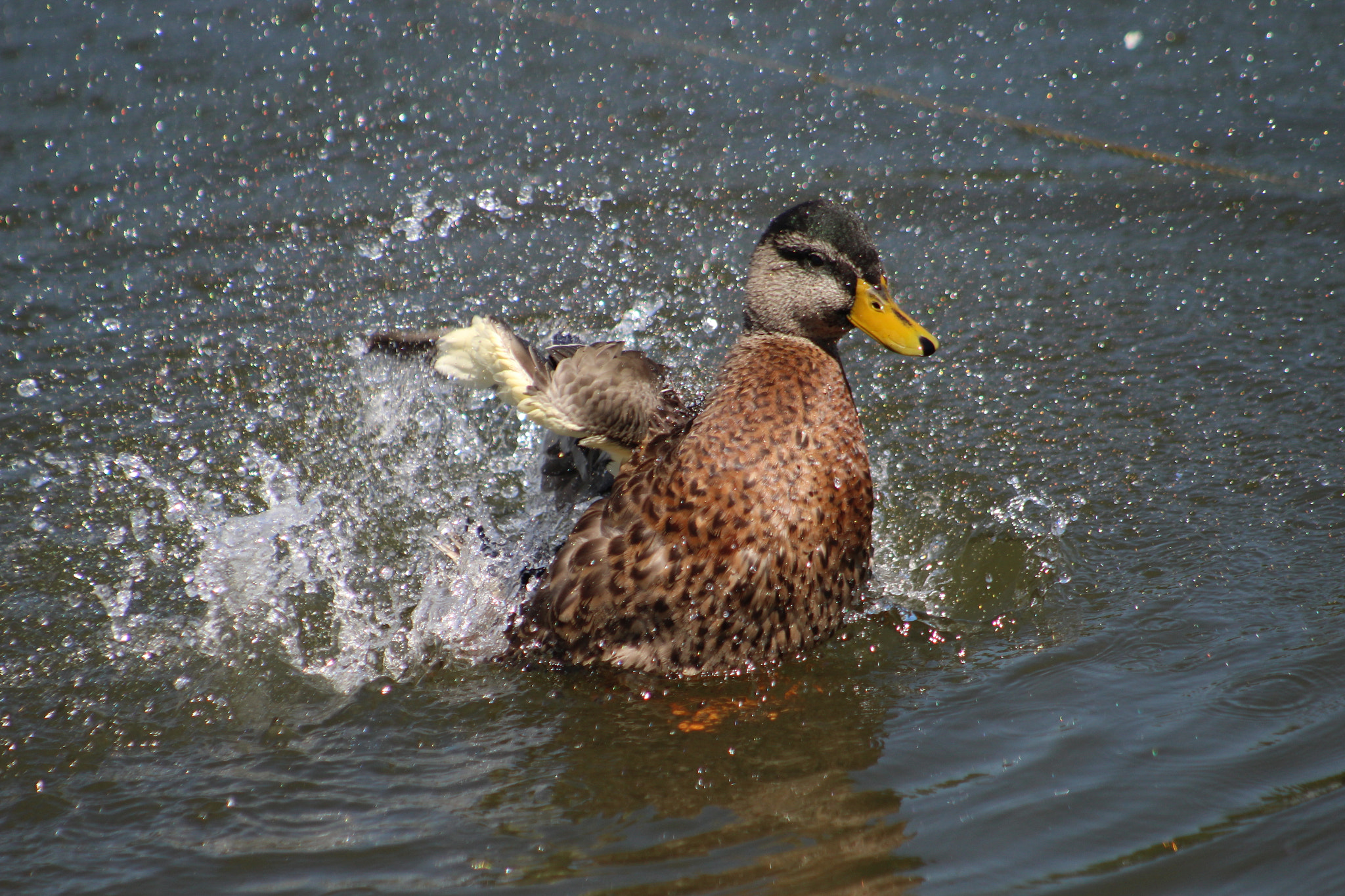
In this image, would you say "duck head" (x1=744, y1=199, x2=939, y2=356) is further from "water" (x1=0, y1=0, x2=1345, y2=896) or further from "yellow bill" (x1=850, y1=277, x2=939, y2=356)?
"water" (x1=0, y1=0, x2=1345, y2=896)

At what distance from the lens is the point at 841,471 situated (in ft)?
10.2

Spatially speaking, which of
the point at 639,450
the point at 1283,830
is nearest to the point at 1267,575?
the point at 1283,830

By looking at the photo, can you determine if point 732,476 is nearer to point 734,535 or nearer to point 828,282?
point 734,535

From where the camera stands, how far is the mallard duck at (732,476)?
119 inches

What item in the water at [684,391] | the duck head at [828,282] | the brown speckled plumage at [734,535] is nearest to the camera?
the water at [684,391]

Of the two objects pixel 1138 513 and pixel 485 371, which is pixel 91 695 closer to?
pixel 485 371

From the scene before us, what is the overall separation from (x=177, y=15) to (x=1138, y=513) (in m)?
7.19

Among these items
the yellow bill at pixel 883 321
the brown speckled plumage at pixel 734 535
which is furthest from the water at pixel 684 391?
the yellow bill at pixel 883 321

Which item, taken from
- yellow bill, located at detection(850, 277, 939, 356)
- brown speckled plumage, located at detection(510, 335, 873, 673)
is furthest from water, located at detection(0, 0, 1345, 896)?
yellow bill, located at detection(850, 277, 939, 356)

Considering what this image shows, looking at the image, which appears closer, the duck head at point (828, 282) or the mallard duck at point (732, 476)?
the mallard duck at point (732, 476)

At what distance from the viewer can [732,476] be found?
3.01 m

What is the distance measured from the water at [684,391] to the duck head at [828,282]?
908mm

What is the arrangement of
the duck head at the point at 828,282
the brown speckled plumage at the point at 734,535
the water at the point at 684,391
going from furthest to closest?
the duck head at the point at 828,282, the brown speckled plumage at the point at 734,535, the water at the point at 684,391

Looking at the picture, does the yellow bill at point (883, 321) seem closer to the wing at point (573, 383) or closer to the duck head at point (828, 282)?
the duck head at point (828, 282)
